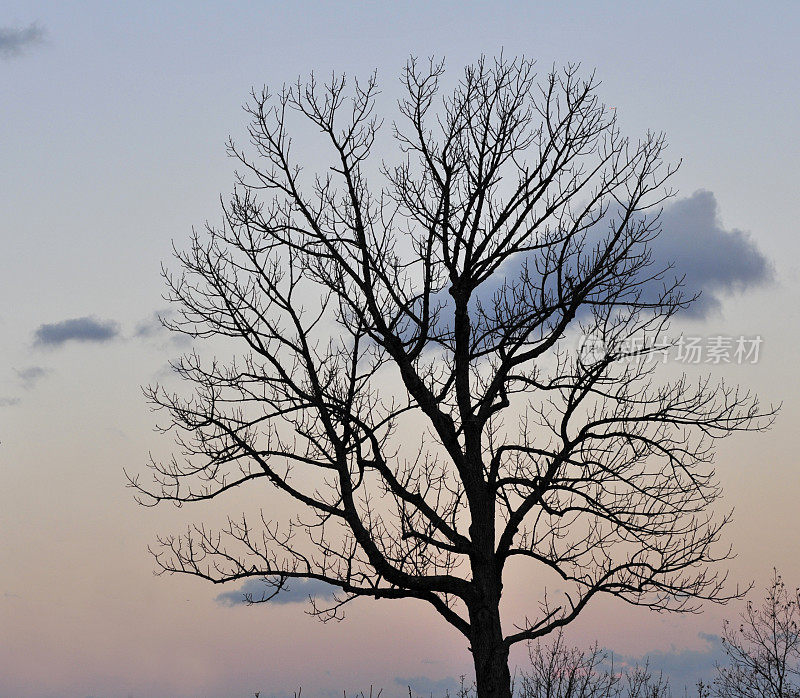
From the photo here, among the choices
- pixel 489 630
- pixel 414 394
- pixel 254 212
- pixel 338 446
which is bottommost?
pixel 489 630

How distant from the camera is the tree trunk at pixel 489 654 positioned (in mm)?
11352

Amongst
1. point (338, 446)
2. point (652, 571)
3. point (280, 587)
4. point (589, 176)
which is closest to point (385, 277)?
point (338, 446)

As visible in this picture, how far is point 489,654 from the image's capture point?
11461 mm

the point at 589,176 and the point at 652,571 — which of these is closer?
the point at 652,571

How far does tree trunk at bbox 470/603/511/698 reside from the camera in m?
11.4

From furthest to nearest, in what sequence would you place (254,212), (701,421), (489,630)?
(254,212) < (701,421) < (489,630)

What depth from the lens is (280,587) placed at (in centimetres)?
1188

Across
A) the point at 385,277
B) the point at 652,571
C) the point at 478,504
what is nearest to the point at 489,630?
the point at 478,504

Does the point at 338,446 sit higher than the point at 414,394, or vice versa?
the point at 414,394

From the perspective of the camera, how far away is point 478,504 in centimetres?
1203

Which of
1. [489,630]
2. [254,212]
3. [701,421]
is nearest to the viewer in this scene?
[489,630]

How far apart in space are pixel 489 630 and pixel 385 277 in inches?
202

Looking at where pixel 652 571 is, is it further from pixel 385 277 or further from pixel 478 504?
pixel 385 277

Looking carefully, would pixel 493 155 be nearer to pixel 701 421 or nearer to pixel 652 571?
pixel 701 421
